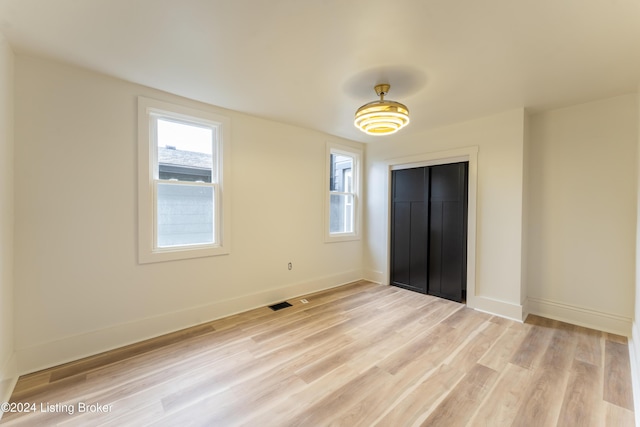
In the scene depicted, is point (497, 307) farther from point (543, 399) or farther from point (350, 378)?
point (350, 378)

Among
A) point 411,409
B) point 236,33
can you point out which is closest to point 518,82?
point 236,33

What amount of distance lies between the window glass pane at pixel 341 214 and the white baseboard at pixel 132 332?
1283mm

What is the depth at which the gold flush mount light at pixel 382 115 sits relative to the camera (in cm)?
237

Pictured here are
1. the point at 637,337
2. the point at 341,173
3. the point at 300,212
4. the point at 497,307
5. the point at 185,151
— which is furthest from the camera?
the point at 341,173

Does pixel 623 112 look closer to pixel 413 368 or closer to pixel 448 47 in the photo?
pixel 448 47

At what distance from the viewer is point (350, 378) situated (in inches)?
80.4

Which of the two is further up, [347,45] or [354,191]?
[347,45]

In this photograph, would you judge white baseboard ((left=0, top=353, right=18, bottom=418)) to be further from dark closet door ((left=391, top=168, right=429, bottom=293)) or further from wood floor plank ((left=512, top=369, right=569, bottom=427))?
dark closet door ((left=391, top=168, right=429, bottom=293))

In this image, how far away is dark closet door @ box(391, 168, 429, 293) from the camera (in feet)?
13.4

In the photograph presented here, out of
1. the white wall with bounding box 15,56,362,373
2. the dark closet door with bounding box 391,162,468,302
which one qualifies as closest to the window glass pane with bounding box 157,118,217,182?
the white wall with bounding box 15,56,362,373

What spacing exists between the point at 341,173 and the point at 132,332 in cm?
362

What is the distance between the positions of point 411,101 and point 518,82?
3.18 ft

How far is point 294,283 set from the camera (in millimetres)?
3879

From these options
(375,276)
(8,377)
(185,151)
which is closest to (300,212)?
(185,151)
